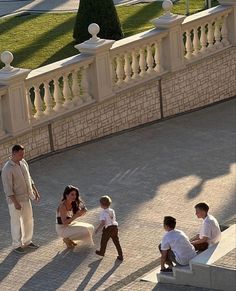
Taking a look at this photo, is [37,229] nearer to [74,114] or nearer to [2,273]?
[2,273]

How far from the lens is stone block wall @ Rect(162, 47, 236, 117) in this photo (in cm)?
2327

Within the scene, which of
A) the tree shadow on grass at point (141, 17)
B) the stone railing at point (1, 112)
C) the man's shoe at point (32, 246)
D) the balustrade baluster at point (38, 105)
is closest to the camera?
the man's shoe at point (32, 246)

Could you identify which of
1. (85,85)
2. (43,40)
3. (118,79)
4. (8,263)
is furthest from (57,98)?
(43,40)

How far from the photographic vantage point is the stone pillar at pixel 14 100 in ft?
63.1

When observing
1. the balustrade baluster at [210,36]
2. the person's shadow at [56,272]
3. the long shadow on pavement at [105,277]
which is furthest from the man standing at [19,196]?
the balustrade baluster at [210,36]

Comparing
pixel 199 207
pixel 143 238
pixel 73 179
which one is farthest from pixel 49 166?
pixel 199 207

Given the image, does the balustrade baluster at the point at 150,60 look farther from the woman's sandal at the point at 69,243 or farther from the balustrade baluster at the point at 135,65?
the woman's sandal at the point at 69,243

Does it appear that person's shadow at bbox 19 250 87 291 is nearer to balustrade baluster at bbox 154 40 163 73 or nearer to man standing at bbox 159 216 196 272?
man standing at bbox 159 216 196 272

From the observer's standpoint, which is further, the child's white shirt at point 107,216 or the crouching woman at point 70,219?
the crouching woman at point 70,219

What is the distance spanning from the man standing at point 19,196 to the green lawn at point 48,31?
30.8 feet

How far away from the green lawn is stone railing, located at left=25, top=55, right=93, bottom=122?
4387 millimetres

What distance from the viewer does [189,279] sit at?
49.2 ft

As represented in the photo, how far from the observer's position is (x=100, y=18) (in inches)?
1048

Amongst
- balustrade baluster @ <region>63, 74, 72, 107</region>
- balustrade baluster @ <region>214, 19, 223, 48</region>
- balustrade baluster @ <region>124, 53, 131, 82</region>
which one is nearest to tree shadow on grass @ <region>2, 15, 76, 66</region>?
balustrade baluster @ <region>214, 19, 223, 48</region>
